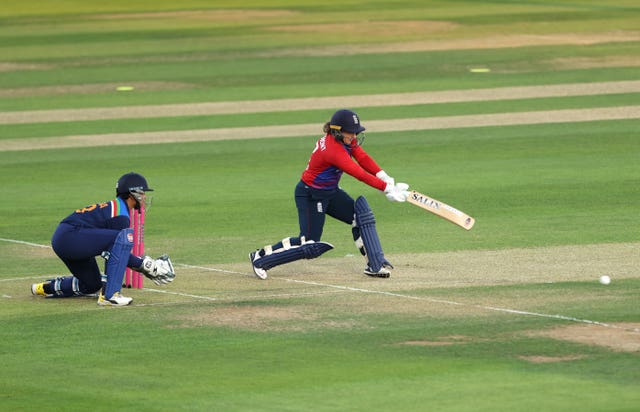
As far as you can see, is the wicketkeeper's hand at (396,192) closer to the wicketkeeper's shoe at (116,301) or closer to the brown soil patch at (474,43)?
the wicketkeeper's shoe at (116,301)

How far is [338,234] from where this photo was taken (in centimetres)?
1698

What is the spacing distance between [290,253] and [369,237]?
2.63 feet

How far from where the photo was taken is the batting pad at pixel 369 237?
1406 centimetres

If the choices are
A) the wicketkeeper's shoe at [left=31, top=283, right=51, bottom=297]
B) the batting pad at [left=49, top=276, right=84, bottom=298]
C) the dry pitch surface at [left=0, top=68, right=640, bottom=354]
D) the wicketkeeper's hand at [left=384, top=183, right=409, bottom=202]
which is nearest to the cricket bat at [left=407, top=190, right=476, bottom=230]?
the wicketkeeper's hand at [left=384, top=183, right=409, bottom=202]

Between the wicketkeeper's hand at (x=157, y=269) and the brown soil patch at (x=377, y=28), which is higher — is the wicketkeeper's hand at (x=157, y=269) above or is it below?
below

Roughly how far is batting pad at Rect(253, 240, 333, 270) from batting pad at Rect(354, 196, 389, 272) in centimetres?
36

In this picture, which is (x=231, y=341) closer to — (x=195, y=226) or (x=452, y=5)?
(x=195, y=226)

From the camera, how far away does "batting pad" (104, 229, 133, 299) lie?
1284cm

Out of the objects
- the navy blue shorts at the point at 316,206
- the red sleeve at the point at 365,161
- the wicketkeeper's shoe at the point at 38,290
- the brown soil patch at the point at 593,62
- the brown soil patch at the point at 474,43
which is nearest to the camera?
the wicketkeeper's shoe at the point at 38,290

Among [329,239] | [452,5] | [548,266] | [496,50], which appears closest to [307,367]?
[548,266]

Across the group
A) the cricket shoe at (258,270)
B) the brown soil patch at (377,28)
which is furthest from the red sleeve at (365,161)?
the brown soil patch at (377,28)

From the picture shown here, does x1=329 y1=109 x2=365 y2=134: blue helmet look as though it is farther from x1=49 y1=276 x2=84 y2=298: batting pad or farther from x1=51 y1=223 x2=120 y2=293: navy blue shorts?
x1=49 y1=276 x2=84 y2=298: batting pad

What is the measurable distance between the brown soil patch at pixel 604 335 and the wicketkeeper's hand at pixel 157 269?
3493 mm

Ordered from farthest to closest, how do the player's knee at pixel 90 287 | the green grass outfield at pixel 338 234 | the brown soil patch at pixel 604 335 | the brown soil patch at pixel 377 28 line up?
1. the brown soil patch at pixel 377 28
2. the player's knee at pixel 90 287
3. the brown soil patch at pixel 604 335
4. the green grass outfield at pixel 338 234
